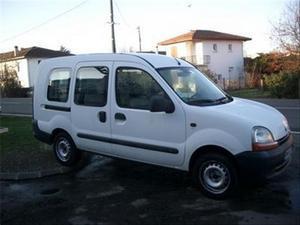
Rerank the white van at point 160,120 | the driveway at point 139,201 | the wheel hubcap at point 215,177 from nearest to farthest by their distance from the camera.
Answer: the driveway at point 139,201 → the white van at point 160,120 → the wheel hubcap at point 215,177

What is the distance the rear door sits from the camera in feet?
23.5

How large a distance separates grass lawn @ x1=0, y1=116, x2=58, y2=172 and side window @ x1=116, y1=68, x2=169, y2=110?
2.12 metres

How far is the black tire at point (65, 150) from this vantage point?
7992 mm

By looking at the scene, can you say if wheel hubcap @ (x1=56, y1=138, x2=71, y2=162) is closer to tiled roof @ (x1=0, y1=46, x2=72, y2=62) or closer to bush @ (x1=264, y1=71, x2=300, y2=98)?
bush @ (x1=264, y1=71, x2=300, y2=98)

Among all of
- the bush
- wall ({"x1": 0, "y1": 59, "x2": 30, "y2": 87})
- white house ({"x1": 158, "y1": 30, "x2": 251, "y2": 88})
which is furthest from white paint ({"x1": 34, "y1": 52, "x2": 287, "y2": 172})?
wall ({"x1": 0, "y1": 59, "x2": 30, "y2": 87})

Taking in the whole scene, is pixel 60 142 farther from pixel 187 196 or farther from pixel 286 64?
pixel 286 64

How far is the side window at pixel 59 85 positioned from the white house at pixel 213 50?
4581 centimetres

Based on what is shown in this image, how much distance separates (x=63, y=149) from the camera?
8219 millimetres

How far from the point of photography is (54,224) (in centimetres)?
526

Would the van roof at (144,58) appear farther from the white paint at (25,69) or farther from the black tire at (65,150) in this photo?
the white paint at (25,69)

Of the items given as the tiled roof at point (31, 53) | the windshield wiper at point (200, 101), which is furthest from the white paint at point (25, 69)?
the windshield wiper at point (200, 101)

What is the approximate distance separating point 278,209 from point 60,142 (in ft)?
14.2

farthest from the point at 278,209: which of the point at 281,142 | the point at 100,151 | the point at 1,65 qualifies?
the point at 1,65

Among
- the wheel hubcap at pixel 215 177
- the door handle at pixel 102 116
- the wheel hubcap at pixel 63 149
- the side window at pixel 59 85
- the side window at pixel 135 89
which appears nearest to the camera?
the wheel hubcap at pixel 215 177
